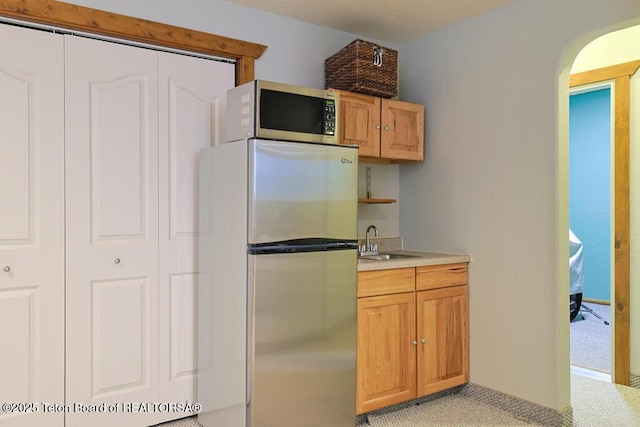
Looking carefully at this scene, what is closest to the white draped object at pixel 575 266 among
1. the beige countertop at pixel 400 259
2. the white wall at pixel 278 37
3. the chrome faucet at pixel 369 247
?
the beige countertop at pixel 400 259

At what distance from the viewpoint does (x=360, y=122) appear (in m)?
3.15

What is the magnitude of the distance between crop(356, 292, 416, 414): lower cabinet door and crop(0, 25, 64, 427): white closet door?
5.03ft

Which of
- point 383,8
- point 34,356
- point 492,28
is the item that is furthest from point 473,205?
point 34,356

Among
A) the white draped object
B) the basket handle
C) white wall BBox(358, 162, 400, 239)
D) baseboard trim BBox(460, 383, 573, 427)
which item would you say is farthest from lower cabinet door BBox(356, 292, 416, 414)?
the white draped object

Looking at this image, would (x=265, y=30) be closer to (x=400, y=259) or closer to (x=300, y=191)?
(x=300, y=191)

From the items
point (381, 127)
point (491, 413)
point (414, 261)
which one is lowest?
point (491, 413)

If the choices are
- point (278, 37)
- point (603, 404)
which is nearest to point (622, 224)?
point (603, 404)

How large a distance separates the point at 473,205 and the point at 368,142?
0.79 meters

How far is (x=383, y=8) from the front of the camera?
120 inches

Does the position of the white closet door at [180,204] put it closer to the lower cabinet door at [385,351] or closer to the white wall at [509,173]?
the lower cabinet door at [385,351]

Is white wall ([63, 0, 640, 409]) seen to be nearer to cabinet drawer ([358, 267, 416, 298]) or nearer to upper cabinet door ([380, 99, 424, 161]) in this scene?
upper cabinet door ([380, 99, 424, 161])

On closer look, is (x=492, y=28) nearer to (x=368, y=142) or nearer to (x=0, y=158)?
(x=368, y=142)

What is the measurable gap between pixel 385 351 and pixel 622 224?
1891 mm

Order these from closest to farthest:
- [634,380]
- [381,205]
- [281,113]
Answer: [281,113] → [634,380] → [381,205]
